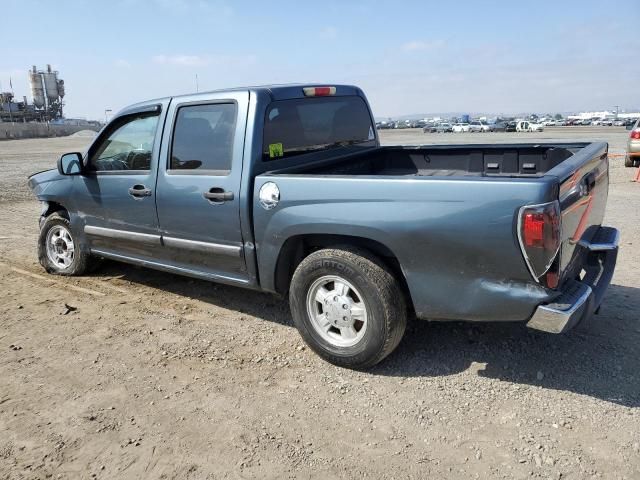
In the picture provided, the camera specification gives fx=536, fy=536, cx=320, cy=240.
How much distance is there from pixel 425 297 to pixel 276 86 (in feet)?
6.84

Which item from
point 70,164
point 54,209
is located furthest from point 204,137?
point 54,209

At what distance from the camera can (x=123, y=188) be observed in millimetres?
4770

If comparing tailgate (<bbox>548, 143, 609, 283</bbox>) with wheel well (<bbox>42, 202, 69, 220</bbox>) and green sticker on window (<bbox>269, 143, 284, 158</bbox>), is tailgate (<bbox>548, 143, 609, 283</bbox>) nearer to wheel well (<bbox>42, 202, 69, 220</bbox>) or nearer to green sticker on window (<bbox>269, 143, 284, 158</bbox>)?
green sticker on window (<bbox>269, 143, 284, 158</bbox>)

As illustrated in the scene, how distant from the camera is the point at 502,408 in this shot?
10.2ft

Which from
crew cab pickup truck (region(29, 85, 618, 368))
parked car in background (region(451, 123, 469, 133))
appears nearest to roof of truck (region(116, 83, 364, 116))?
crew cab pickup truck (region(29, 85, 618, 368))

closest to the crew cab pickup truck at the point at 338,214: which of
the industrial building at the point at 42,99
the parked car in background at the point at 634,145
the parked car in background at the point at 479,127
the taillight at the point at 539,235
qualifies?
→ the taillight at the point at 539,235

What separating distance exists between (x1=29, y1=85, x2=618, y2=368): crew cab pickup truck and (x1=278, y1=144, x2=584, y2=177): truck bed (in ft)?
0.05

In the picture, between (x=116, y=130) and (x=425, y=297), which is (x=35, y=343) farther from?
(x=425, y=297)

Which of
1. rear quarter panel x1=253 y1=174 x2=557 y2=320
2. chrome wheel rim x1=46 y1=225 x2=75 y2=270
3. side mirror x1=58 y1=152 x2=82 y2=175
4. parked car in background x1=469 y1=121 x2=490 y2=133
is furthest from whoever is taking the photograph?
parked car in background x1=469 y1=121 x2=490 y2=133

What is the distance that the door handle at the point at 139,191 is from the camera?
4545 mm

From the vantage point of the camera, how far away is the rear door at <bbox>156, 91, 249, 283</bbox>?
398 centimetres

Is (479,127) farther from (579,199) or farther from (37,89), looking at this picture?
(37,89)

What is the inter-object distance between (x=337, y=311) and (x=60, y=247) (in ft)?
12.2

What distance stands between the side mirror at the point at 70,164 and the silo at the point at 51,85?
3993 inches
